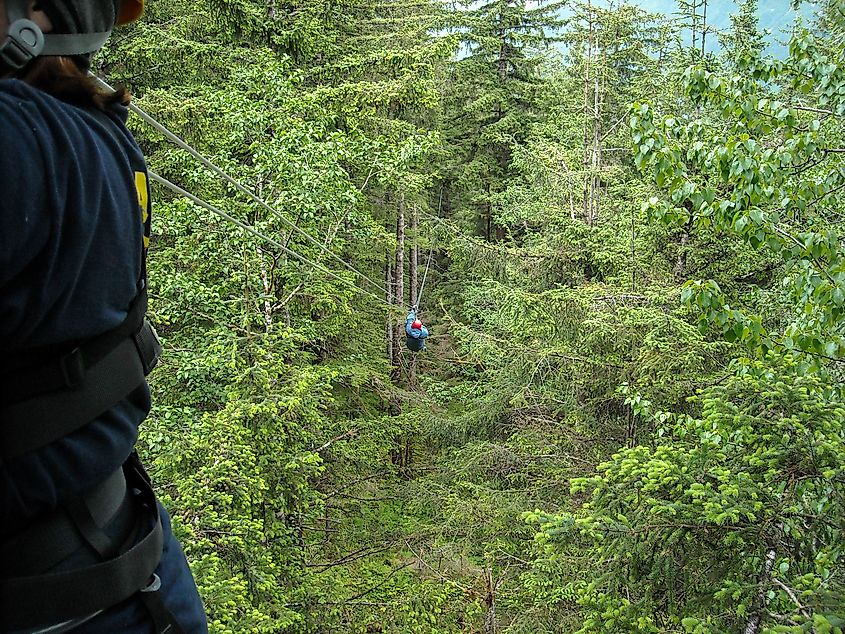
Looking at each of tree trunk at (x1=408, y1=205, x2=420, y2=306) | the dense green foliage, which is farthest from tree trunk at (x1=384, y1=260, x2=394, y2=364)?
tree trunk at (x1=408, y1=205, x2=420, y2=306)

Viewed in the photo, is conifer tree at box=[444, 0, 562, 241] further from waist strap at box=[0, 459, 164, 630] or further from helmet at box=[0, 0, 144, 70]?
waist strap at box=[0, 459, 164, 630]

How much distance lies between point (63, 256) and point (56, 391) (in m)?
0.18

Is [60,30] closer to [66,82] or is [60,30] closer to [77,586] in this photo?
[66,82]

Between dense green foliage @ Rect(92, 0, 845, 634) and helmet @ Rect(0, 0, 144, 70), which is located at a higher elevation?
helmet @ Rect(0, 0, 144, 70)

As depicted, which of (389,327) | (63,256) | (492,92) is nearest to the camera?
(63,256)

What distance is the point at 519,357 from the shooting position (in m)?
10.7

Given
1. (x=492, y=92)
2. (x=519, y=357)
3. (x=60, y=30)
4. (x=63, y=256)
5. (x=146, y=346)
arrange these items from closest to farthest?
(x=63, y=256)
(x=60, y=30)
(x=146, y=346)
(x=519, y=357)
(x=492, y=92)

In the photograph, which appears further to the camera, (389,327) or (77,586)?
(389,327)

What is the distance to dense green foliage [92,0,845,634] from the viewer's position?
145 inches

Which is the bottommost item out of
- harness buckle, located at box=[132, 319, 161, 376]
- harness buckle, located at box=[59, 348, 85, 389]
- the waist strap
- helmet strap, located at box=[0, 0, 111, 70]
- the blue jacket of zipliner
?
the blue jacket of zipliner

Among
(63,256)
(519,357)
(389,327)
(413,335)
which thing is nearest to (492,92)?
(389,327)

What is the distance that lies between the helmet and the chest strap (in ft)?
1.31

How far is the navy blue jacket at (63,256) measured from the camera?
844 mm

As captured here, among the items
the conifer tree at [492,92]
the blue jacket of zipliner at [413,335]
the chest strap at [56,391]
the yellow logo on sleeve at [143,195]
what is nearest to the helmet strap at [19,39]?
the yellow logo on sleeve at [143,195]
